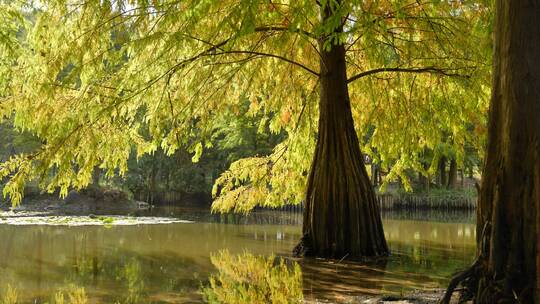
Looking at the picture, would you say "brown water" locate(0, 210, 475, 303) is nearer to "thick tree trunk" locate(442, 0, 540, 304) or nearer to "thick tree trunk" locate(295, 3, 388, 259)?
"thick tree trunk" locate(295, 3, 388, 259)

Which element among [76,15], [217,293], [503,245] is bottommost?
[217,293]

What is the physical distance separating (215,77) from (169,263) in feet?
11.1

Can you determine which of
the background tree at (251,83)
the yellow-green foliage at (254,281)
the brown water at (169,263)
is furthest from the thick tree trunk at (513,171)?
the yellow-green foliage at (254,281)

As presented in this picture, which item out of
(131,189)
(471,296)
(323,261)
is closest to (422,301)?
(471,296)

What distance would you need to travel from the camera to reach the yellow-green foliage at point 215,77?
658 cm

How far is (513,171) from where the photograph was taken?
4188 millimetres

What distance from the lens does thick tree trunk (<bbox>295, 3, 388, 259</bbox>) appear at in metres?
8.61

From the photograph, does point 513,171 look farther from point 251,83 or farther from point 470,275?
point 251,83

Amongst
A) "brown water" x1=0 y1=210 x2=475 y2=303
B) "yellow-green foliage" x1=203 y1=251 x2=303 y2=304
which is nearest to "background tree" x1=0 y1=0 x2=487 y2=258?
"brown water" x1=0 y1=210 x2=475 y2=303

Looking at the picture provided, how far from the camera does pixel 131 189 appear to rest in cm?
3319

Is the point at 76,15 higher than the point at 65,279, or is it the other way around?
the point at 76,15

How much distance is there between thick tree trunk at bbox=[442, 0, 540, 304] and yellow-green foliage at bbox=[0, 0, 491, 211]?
1112mm

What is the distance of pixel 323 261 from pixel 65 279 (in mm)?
3751

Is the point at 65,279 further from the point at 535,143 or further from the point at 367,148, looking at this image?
the point at 367,148
